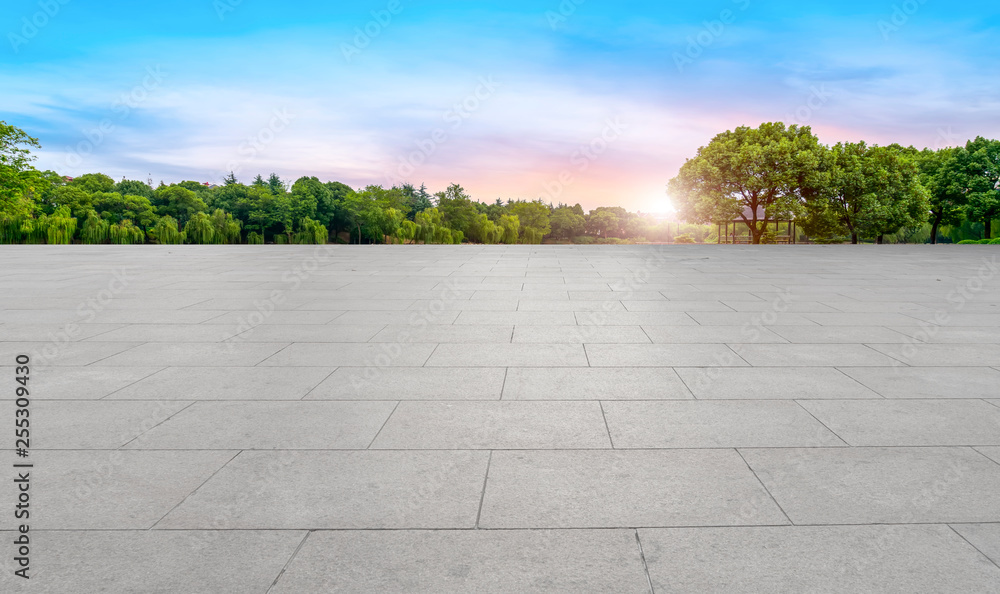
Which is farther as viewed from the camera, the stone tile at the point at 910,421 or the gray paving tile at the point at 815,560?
the stone tile at the point at 910,421

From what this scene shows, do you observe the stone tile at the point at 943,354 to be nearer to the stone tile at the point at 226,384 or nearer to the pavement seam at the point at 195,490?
the stone tile at the point at 226,384

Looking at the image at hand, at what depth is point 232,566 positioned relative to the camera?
2482mm

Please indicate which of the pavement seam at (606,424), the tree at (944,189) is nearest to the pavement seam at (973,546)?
the pavement seam at (606,424)

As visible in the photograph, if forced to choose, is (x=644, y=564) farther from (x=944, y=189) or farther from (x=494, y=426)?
(x=944, y=189)

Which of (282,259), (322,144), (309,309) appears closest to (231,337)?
(309,309)

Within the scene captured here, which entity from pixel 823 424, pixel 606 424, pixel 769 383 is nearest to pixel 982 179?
pixel 769 383

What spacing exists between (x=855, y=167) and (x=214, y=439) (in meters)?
44.2

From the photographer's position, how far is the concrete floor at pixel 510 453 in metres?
2.49

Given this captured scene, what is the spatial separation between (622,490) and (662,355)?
3263 mm

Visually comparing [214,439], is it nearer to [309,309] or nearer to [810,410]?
[810,410]

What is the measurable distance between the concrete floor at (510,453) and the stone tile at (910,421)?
3 centimetres

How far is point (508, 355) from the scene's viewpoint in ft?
20.3

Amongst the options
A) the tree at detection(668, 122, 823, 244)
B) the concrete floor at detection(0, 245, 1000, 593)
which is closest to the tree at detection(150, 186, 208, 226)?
the tree at detection(668, 122, 823, 244)

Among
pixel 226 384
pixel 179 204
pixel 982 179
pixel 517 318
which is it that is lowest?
pixel 226 384
